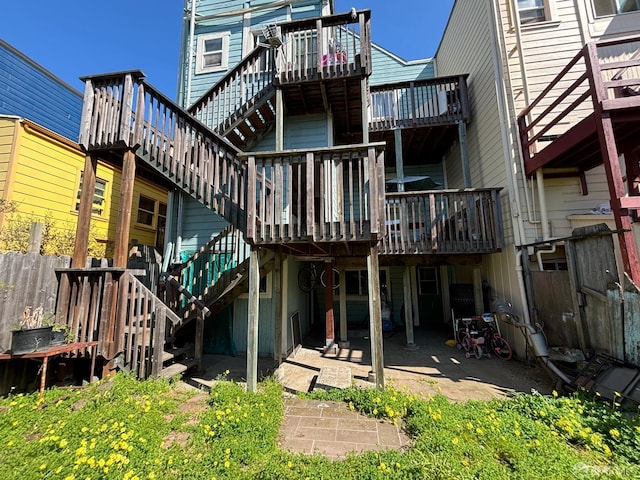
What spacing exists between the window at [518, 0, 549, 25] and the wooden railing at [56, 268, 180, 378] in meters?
9.91

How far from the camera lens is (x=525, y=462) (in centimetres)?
236

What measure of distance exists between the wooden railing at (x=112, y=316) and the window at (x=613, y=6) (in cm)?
1112

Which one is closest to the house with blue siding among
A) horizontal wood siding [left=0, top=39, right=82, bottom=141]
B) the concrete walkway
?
the concrete walkway

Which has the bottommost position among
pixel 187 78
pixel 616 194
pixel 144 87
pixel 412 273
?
pixel 412 273

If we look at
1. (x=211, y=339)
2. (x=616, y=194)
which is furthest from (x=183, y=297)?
(x=616, y=194)

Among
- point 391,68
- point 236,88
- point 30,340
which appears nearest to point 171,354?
point 30,340

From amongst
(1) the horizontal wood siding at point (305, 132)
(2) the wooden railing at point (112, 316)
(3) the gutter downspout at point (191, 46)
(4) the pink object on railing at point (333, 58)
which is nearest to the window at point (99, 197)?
(3) the gutter downspout at point (191, 46)

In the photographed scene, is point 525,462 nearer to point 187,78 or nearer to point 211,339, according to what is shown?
point 211,339

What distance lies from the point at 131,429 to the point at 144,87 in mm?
5317

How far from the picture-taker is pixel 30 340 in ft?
11.7

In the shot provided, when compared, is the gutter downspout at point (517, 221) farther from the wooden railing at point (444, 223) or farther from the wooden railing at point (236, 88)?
the wooden railing at point (236, 88)

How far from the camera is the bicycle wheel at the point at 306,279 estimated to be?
25.6ft

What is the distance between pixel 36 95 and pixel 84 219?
9.48 m

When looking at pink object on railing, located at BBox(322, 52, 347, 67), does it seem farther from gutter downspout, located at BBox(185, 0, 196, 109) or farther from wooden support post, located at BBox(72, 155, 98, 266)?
wooden support post, located at BBox(72, 155, 98, 266)
